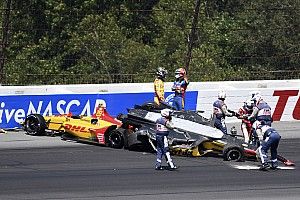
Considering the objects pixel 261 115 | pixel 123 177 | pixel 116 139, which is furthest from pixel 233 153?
pixel 123 177

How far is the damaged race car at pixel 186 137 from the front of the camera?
19984 mm

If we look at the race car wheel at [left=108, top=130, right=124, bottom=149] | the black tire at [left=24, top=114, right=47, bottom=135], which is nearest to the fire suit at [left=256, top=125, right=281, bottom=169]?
the race car wheel at [left=108, top=130, right=124, bottom=149]

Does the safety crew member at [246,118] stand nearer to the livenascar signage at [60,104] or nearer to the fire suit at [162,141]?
the fire suit at [162,141]

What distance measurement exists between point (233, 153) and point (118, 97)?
7028mm

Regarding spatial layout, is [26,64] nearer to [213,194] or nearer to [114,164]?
[114,164]

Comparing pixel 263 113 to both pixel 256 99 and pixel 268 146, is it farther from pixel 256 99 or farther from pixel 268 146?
pixel 256 99

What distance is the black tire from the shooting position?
23266 mm

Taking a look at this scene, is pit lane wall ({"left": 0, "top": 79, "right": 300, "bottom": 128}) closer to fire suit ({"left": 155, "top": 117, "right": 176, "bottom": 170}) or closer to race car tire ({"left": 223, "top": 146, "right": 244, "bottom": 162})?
race car tire ({"left": 223, "top": 146, "right": 244, "bottom": 162})

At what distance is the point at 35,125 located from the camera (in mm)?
23422

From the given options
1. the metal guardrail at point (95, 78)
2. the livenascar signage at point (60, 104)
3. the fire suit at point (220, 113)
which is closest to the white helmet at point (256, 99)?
the fire suit at point (220, 113)

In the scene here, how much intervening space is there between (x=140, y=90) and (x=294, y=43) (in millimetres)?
13145

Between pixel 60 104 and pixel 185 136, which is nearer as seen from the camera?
pixel 185 136

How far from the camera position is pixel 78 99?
25.7m

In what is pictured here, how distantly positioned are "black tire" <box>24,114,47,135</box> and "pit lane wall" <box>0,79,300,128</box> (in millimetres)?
1247
